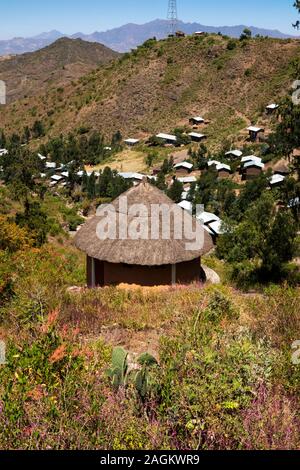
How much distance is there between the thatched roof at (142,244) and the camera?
14000 mm

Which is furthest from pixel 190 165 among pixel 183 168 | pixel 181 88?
pixel 181 88

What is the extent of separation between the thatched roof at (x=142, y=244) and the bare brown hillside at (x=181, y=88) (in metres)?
48.5

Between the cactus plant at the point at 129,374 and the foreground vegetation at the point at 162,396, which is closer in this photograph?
the foreground vegetation at the point at 162,396

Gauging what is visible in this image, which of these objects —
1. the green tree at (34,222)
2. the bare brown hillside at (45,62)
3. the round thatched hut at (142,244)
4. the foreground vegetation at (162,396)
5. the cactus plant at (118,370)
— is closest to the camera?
the foreground vegetation at (162,396)

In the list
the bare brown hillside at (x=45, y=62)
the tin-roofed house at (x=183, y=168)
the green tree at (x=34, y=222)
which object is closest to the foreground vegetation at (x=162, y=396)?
the green tree at (x=34, y=222)

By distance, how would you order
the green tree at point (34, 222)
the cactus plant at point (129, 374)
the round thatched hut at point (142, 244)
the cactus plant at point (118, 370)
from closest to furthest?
the cactus plant at point (129, 374)
the cactus plant at point (118, 370)
the round thatched hut at point (142, 244)
the green tree at point (34, 222)

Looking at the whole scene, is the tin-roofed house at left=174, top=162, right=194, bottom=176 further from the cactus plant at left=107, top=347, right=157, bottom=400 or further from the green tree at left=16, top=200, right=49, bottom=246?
the cactus plant at left=107, top=347, right=157, bottom=400

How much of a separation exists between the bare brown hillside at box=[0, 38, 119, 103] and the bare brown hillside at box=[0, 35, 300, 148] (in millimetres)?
57495

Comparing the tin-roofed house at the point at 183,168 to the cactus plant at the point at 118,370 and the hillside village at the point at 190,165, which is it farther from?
the cactus plant at the point at 118,370

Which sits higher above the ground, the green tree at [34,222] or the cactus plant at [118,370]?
the cactus plant at [118,370]

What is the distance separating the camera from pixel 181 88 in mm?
74375

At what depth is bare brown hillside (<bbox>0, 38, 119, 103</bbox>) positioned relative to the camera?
484ft

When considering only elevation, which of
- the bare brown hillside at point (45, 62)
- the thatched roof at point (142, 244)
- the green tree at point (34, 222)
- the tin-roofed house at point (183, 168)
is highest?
the bare brown hillside at point (45, 62)

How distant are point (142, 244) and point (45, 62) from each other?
177m
